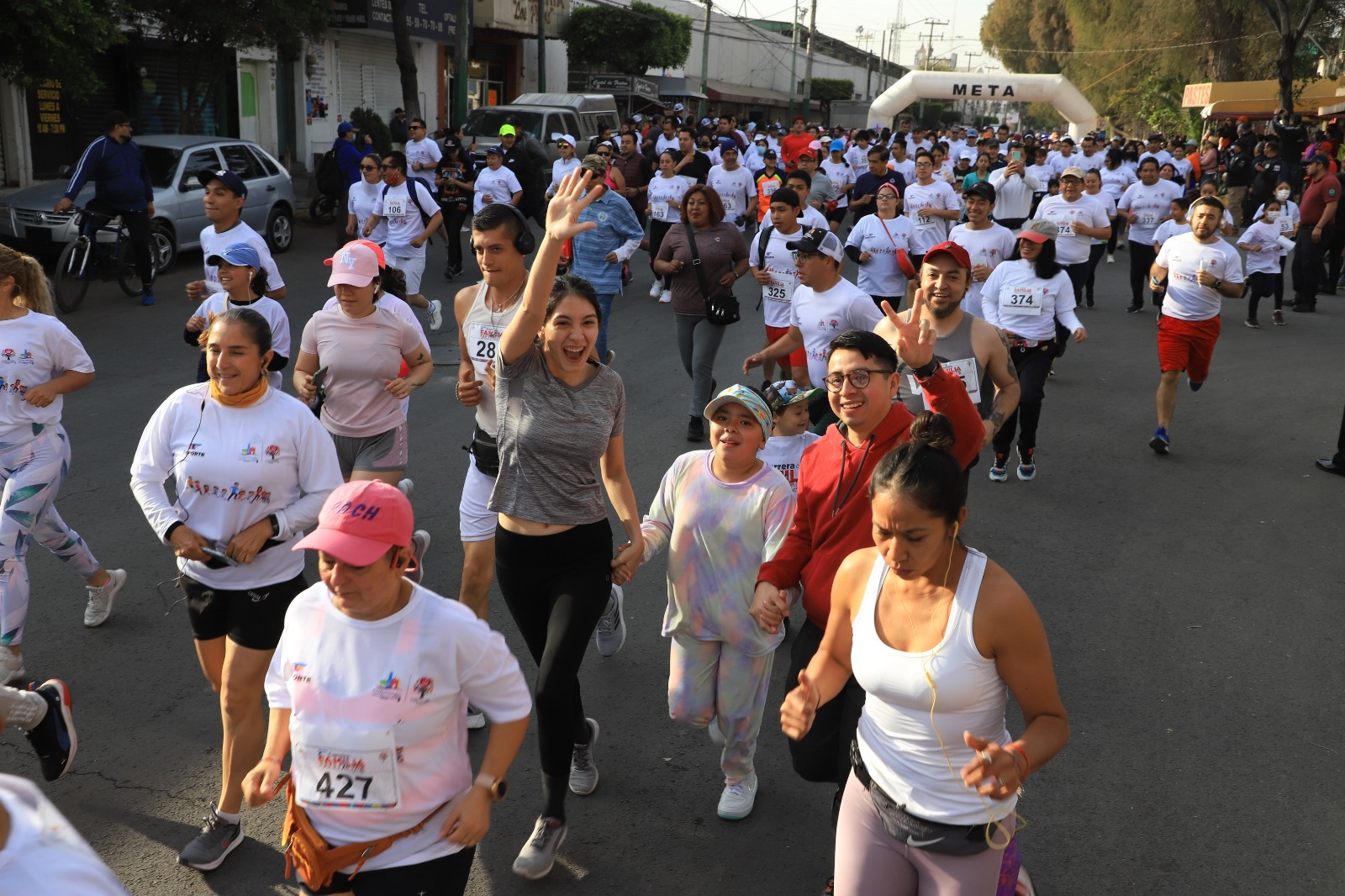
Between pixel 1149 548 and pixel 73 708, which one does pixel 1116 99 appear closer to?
pixel 1149 548

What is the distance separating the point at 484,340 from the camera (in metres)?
5.11

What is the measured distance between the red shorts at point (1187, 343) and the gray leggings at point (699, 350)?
3.59 metres

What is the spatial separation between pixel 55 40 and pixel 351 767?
520 inches

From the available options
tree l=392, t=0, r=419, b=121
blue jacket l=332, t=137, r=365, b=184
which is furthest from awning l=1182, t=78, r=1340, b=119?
blue jacket l=332, t=137, r=365, b=184

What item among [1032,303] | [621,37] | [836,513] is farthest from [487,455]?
[621,37]

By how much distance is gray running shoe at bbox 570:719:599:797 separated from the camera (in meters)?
4.45

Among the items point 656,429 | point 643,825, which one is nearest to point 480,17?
point 656,429

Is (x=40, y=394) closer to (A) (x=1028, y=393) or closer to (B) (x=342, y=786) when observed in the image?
(B) (x=342, y=786)

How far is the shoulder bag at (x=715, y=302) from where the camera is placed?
28.0 ft

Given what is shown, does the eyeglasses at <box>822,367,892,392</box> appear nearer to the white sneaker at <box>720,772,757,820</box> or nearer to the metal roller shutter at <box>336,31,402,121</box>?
the white sneaker at <box>720,772,757,820</box>

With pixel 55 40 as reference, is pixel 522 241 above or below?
below

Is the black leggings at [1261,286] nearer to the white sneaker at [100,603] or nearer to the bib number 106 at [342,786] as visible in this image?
the white sneaker at [100,603]

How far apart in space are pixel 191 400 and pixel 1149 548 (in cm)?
584

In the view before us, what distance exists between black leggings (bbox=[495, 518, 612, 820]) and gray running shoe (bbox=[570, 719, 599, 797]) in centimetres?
18
